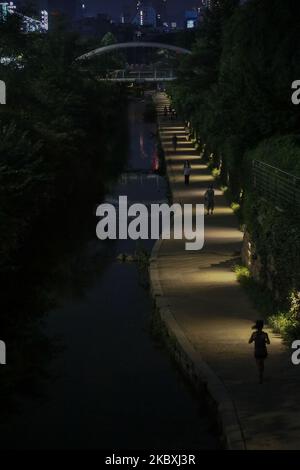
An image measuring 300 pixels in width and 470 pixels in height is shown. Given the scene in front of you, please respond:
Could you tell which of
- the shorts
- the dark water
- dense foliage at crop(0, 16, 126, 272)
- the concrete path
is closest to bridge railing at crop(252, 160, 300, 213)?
the concrete path

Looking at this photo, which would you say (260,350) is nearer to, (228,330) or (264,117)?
(228,330)

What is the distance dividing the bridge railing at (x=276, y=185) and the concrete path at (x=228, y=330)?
A: 246cm

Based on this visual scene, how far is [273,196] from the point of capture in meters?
27.5

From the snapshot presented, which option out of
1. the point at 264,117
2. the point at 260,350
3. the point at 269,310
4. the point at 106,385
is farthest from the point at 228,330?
the point at 264,117

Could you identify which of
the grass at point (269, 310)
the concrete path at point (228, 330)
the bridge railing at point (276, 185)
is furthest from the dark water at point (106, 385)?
the bridge railing at point (276, 185)

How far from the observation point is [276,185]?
88.6 feet

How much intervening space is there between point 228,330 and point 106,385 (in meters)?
3.40

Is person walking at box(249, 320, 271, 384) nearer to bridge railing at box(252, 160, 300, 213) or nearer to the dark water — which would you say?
the dark water

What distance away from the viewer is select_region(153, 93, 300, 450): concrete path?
1658 cm

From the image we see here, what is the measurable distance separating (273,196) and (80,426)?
11.1 m

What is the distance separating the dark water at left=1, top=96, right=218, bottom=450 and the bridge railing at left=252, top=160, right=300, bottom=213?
4.40 m

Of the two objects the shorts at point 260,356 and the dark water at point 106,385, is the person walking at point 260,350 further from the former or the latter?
the dark water at point 106,385

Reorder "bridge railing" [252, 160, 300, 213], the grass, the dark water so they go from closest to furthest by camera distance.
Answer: the dark water
the grass
"bridge railing" [252, 160, 300, 213]

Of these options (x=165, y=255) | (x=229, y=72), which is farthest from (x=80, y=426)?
(x=229, y=72)
